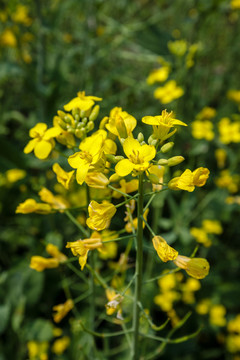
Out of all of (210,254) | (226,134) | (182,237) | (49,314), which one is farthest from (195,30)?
(49,314)

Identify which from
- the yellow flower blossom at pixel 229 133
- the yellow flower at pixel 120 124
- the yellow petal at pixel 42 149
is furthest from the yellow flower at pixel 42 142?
the yellow flower blossom at pixel 229 133

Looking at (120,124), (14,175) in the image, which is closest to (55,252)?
(120,124)

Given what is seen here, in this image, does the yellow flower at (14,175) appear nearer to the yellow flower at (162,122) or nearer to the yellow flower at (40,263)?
the yellow flower at (40,263)

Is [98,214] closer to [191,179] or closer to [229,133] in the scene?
[191,179]

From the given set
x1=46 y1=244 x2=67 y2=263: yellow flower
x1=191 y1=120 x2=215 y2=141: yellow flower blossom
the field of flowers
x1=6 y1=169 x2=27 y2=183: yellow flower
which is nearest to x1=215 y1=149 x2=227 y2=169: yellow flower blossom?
the field of flowers

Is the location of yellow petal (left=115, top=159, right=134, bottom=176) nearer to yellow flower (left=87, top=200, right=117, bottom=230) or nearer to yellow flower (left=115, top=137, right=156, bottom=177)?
yellow flower (left=115, top=137, right=156, bottom=177)

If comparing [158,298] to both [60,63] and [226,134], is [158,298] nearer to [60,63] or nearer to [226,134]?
[226,134]
